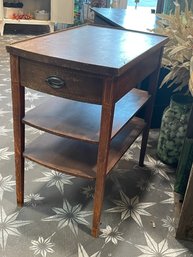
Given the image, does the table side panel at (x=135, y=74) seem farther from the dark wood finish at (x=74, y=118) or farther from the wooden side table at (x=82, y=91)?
the dark wood finish at (x=74, y=118)

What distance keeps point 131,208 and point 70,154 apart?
402 millimetres

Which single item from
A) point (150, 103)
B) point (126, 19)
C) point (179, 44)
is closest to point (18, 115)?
point (150, 103)

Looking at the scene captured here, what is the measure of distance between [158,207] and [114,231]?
0.27 m

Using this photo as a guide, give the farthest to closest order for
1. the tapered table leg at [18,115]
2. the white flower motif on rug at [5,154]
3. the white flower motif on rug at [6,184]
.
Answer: the white flower motif on rug at [5,154] < the white flower motif on rug at [6,184] < the tapered table leg at [18,115]

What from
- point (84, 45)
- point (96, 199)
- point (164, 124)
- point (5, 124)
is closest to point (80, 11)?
point (5, 124)

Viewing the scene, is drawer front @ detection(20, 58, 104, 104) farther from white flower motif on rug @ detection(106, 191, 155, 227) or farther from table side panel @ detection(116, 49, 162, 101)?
white flower motif on rug @ detection(106, 191, 155, 227)

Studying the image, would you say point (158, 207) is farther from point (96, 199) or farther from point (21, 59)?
point (21, 59)

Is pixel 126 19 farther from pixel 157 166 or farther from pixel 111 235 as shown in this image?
pixel 111 235

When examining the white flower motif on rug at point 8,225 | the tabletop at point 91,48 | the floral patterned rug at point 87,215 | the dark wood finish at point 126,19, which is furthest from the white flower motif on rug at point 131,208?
the dark wood finish at point 126,19

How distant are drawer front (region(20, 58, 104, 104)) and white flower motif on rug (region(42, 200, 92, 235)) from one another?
1.85ft

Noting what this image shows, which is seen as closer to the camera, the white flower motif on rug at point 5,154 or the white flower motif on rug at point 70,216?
the white flower motif on rug at point 70,216

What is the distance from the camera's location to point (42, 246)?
1193 millimetres

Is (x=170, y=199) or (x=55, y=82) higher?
(x=55, y=82)

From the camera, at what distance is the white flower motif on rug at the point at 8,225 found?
Answer: 1215 mm
